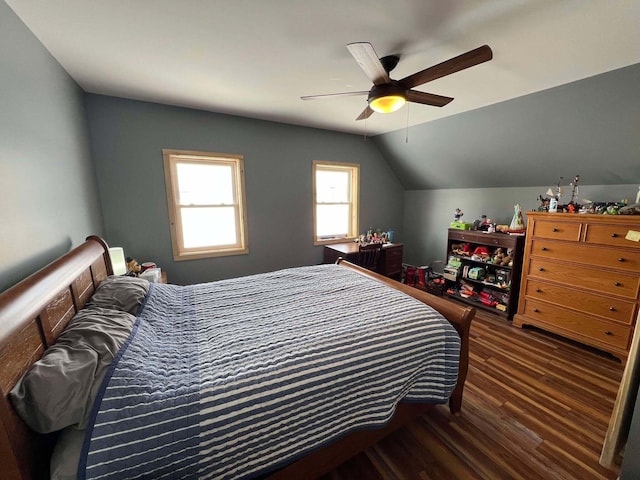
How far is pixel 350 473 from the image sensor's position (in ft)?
4.55

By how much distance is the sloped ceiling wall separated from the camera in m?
2.14

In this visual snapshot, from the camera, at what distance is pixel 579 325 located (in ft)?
8.11

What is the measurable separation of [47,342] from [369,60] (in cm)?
209

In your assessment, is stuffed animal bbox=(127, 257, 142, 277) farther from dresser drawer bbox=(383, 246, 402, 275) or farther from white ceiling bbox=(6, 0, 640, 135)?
dresser drawer bbox=(383, 246, 402, 275)

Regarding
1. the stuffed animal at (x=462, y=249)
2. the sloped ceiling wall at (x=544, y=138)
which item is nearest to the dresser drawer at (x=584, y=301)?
the stuffed animal at (x=462, y=249)

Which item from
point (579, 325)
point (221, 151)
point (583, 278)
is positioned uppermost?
point (221, 151)

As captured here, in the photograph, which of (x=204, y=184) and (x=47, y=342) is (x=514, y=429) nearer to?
(x=47, y=342)

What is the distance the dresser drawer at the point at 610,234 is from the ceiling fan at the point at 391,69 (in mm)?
1882

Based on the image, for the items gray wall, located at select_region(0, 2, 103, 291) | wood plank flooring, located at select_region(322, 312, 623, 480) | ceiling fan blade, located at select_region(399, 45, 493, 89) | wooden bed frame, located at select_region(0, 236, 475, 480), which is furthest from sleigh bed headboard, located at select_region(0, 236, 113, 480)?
ceiling fan blade, located at select_region(399, 45, 493, 89)

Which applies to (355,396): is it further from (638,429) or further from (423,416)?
(638,429)

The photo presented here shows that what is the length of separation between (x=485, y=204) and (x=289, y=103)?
3133mm

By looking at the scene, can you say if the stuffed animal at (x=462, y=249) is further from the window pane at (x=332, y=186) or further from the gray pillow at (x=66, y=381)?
the gray pillow at (x=66, y=381)

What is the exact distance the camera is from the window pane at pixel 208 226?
3.22 m

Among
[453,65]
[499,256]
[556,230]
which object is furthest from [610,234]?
[453,65]
